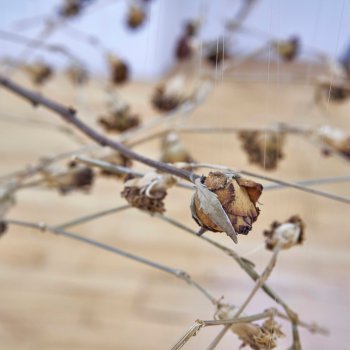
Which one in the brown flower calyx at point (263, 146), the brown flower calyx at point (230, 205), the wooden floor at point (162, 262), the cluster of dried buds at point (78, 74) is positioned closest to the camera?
the brown flower calyx at point (230, 205)

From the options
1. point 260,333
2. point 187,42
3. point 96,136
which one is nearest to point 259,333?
point 260,333

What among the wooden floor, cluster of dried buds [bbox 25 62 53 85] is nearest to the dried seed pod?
the wooden floor

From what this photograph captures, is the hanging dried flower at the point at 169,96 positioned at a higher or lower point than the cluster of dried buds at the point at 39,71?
lower

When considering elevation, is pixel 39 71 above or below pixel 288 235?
above

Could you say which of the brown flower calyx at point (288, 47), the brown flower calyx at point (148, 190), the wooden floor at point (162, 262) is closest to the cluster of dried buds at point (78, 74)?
the wooden floor at point (162, 262)

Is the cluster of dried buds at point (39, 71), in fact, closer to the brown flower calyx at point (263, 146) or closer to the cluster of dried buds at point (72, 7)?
the cluster of dried buds at point (72, 7)

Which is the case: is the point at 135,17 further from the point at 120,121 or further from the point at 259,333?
the point at 259,333

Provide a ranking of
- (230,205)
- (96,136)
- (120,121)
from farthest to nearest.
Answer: (120,121)
(96,136)
(230,205)

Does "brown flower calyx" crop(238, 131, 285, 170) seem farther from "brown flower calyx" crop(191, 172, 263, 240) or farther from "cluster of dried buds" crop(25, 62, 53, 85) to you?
"cluster of dried buds" crop(25, 62, 53, 85)
